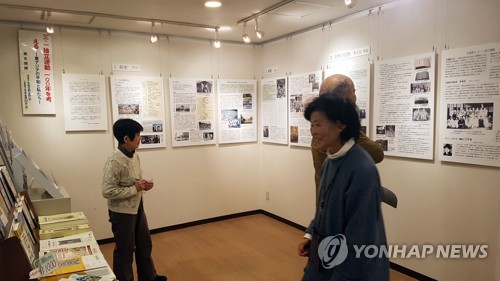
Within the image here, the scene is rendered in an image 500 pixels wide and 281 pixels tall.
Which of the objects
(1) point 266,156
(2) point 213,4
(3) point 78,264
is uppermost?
(2) point 213,4

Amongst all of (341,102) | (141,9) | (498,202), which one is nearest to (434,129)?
(498,202)

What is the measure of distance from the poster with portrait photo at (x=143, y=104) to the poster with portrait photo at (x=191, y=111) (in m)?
0.16

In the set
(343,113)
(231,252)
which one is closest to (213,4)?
(343,113)

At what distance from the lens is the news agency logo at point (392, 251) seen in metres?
1.35

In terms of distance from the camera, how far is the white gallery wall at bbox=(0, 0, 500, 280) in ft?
8.85

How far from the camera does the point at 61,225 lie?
244 centimetres

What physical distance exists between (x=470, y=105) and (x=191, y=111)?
3.19 metres

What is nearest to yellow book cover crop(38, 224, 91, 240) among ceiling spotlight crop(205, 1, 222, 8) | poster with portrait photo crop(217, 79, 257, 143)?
ceiling spotlight crop(205, 1, 222, 8)

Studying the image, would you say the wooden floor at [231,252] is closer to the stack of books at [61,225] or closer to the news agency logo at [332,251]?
the stack of books at [61,225]

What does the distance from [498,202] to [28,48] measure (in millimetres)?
4587

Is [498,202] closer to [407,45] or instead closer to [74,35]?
[407,45]

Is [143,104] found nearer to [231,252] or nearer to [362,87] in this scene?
[231,252]

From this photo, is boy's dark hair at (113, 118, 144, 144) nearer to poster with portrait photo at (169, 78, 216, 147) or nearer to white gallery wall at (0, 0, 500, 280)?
white gallery wall at (0, 0, 500, 280)

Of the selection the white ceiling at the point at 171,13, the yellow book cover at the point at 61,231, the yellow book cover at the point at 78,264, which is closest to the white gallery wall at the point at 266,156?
the white ceiling at the point at 171,13
